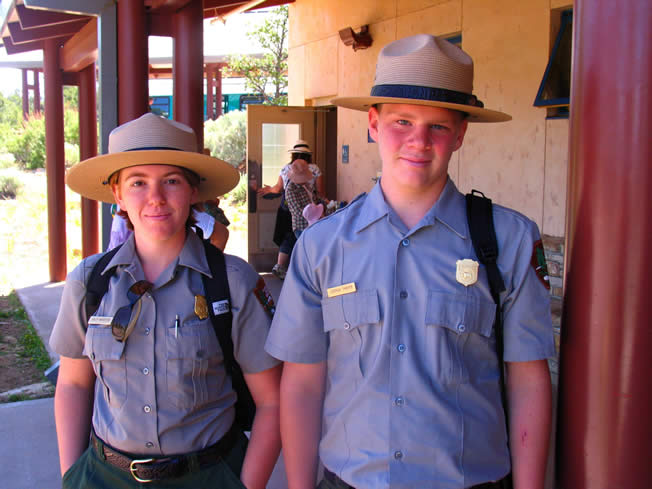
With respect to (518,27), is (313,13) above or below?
above

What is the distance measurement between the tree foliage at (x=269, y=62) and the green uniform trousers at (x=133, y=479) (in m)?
21.5

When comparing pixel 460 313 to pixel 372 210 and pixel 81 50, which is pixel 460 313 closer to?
pixel 372 210

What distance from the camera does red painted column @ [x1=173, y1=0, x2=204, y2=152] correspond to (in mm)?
5625

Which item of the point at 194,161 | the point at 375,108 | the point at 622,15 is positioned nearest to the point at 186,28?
the point at 194,161

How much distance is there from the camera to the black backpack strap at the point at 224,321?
2070 millimetres

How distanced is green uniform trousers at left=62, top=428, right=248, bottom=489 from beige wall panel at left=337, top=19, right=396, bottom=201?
7.11 m

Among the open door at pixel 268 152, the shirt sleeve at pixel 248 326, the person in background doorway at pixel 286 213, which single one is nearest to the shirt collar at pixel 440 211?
the shirt sleeve at pixel 248 326

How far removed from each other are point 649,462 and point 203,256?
1414 millimetres

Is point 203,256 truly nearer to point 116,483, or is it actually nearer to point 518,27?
point 116,483

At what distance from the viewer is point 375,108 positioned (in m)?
1.94

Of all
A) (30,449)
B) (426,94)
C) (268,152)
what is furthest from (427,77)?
(268,152)

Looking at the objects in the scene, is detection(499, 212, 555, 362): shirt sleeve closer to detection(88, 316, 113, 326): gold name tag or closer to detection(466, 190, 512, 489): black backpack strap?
detection(466, 190, 512, 489): black backpack strap

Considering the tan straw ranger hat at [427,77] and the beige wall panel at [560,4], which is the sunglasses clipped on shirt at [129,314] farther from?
the beige wall panel at [560,4]

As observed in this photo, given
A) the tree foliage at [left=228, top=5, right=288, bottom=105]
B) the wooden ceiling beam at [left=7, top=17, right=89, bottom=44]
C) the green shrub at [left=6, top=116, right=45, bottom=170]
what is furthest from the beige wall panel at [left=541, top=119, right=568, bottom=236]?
the green shrub at [left=6, top=116, right=45, bottom=170]
